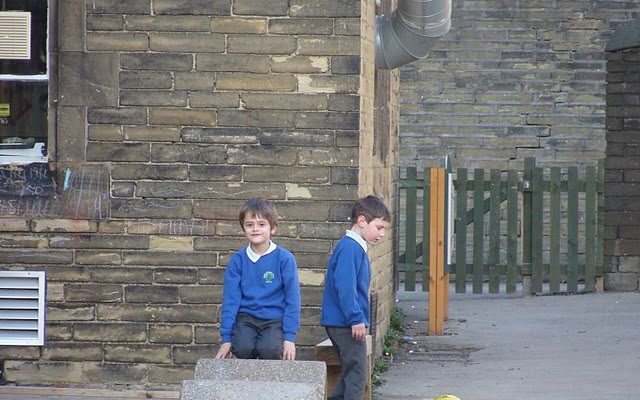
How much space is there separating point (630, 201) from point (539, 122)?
1.72m

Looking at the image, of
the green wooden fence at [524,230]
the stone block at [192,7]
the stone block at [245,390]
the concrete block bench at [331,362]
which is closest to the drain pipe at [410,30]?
the stone block at [192,7]

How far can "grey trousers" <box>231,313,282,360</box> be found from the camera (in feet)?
20.6

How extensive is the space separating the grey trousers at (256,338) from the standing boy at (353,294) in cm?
45

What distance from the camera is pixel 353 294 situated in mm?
6566

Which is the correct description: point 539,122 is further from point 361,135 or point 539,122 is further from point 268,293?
point 268,293

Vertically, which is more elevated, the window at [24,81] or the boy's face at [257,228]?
the window at [24,81]

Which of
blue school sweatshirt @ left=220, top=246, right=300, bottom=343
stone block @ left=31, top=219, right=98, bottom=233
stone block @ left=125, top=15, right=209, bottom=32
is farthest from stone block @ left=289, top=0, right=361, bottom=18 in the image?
blue school sweatshirt @ left=220, top=246, right=300, bottom=343

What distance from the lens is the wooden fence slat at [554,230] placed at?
13662 millimetres

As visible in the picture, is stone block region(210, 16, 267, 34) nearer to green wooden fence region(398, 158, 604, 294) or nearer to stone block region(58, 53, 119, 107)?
stone block region(58, 53, 119, 107)

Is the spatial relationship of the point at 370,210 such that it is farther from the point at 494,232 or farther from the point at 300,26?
the point at 494,232

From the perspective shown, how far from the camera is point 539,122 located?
1527 cm

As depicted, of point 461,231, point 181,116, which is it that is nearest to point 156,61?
point 181,116

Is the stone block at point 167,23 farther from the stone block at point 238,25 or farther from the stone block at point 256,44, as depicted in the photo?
the stone block at point 256,44

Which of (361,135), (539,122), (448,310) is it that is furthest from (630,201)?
(361,135)
